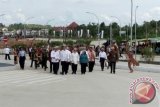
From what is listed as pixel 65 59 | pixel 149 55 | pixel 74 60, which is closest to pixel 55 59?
pixel 65 59

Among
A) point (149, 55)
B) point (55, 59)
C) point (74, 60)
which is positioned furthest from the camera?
point (149, 55)

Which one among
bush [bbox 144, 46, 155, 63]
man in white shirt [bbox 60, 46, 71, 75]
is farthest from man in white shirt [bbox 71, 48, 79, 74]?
bush [bbox 144, 46, 155, 63]

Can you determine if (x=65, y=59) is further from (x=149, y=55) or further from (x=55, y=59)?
(x=149, y=55)

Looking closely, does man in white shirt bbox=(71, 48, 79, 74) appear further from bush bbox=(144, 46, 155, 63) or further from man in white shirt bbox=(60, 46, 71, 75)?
bush bbox=(144, 46, 155, 63)

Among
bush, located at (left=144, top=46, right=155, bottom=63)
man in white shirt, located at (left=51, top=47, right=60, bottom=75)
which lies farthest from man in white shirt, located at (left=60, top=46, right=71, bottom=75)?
bush, located at (left=144, top=46, right=155, bottom=63)

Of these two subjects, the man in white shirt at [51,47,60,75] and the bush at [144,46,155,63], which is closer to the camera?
the man in white shirt at [51,47,60,75]

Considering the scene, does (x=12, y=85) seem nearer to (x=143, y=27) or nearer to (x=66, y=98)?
(x=66, y=98)

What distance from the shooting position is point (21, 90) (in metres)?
16.8

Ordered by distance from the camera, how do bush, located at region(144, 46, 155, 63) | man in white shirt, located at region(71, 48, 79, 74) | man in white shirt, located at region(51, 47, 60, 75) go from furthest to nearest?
bush, located at region(144, 46, 155, 63), man in white shirt, located at region(71, 48, 79, 74), man in white shirt, located at region(51, 47, 60, 75)

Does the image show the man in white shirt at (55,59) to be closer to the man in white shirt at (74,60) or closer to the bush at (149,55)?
the man in white shirt at (74,60)

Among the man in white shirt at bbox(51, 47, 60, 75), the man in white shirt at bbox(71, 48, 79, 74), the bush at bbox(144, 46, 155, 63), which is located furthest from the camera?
the bush at bbox(144, 46, 155, 63)

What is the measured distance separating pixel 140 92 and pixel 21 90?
10912 mm

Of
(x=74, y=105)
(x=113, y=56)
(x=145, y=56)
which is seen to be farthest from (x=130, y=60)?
(x=74, y=105)

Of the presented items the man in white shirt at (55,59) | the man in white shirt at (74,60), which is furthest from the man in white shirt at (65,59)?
the man in white shirt at (74,60)
